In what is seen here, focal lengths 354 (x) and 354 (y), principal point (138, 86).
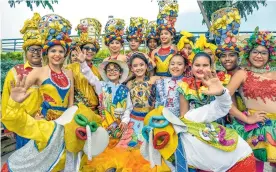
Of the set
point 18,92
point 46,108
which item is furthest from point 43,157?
point 46,108

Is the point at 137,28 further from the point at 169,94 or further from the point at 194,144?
the point at 194,144

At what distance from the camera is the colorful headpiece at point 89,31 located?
5.08 m

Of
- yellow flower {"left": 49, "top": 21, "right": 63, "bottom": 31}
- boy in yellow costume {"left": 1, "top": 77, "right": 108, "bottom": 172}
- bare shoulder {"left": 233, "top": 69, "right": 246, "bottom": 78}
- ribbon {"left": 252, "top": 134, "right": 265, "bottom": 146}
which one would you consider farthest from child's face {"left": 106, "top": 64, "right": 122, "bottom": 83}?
ribbon {"left": 252, "top": 134, "right": 265, "bottom": 146}

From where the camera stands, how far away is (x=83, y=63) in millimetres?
4379

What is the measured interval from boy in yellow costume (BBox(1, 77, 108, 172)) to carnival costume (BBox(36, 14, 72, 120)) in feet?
2.85

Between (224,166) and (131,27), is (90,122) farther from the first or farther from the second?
(131,27)

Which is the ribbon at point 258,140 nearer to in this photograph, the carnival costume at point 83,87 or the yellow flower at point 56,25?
the carnival costume at point 83,87

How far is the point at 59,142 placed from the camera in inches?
120

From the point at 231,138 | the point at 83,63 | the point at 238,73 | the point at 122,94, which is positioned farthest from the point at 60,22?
the point at 231,138

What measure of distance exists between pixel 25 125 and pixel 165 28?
3175mm

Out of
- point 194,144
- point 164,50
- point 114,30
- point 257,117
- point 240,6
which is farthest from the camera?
point 240,6

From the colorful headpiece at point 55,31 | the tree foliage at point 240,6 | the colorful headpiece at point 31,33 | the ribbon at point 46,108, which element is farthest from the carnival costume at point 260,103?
the tree foliage at point 240,6

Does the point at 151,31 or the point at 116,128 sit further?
the point at 151,31

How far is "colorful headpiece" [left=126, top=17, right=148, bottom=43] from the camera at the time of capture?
20.2 feet
